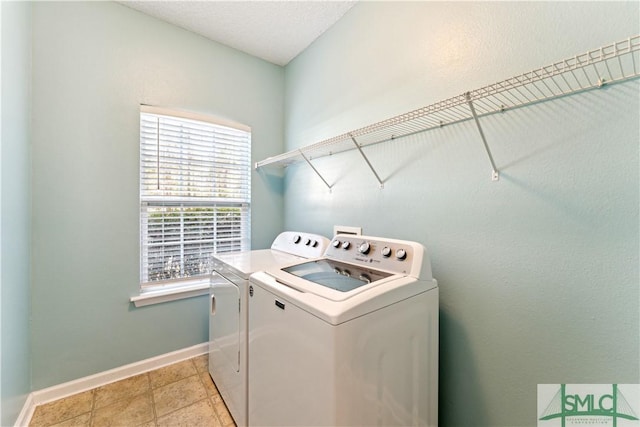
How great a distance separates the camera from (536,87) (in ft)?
3.05

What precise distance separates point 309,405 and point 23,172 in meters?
2.01

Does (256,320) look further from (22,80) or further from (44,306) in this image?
(22,80)

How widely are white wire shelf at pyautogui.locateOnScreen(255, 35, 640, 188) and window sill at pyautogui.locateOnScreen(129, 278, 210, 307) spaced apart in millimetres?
1766

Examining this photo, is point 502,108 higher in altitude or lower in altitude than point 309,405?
higher

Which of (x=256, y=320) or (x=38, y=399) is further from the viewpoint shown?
(x=38, y=399)

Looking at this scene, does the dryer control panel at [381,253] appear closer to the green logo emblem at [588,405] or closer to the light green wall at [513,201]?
the light green wall at [513,201]

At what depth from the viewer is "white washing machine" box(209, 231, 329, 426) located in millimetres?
1326

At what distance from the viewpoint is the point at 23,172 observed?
1.43 meters

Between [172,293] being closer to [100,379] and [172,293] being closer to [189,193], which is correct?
[100,379]

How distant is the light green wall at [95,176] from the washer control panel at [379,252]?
4.84 feet

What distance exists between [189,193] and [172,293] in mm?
822

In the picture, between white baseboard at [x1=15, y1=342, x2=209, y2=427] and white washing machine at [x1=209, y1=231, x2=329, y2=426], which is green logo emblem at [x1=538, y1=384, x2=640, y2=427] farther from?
white baseboard at [x1=15, y1=342, x2=209, y2=427]

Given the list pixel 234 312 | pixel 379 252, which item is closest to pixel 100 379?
pixel 234 312

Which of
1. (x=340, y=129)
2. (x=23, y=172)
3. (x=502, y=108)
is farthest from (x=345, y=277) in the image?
(x=23, y=172)
